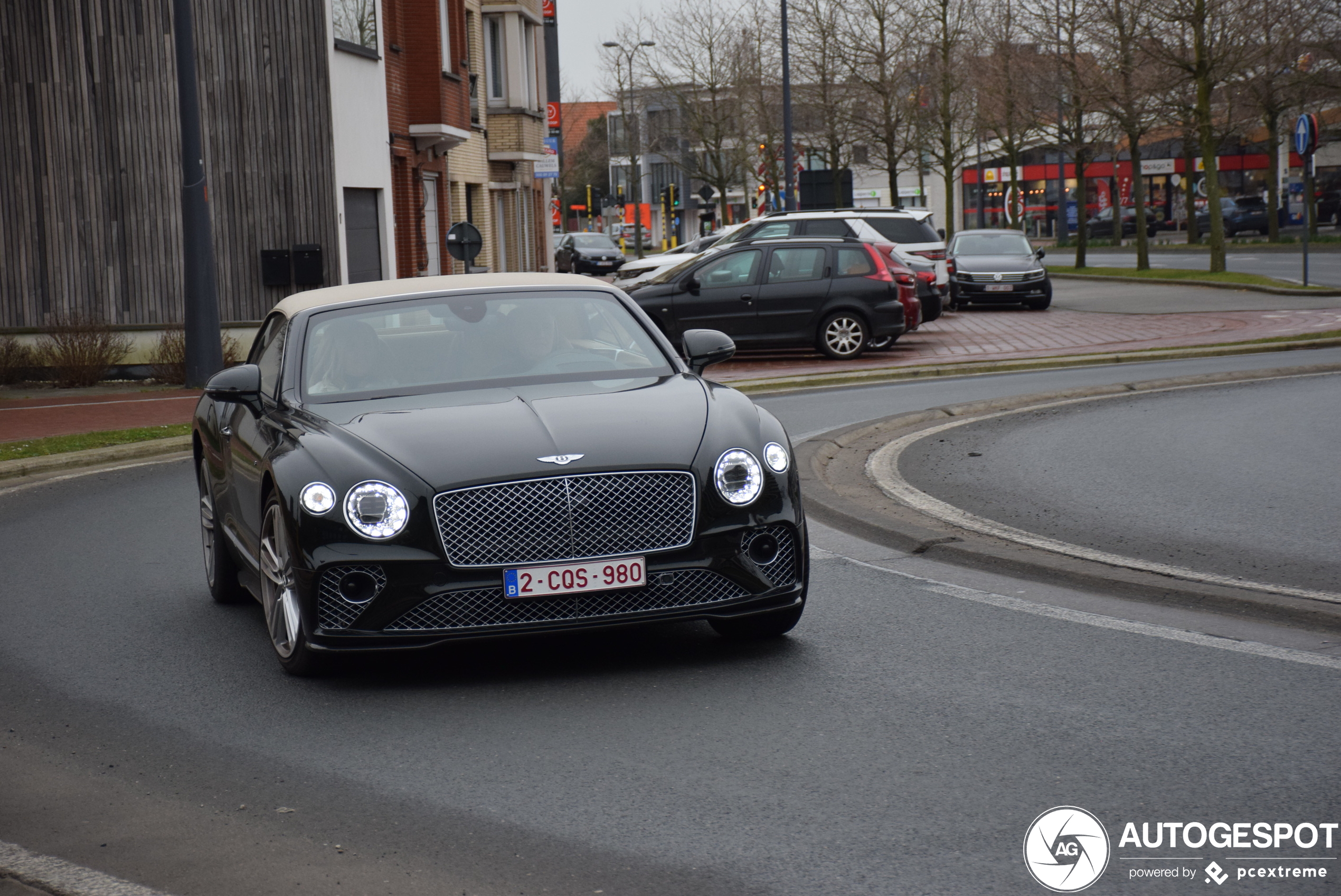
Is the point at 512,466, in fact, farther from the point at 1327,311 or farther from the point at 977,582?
the point at 1327,311

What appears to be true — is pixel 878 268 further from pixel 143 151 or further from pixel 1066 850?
pixel 1066 850

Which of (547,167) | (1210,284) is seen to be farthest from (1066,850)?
(547,167)

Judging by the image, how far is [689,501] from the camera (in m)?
5.66

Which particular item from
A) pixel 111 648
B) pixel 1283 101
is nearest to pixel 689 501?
pixel 111 648

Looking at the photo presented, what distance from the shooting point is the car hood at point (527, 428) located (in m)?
5.54

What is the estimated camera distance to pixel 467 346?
6.76m

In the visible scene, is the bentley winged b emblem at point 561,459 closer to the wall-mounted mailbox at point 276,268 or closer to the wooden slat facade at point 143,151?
the wooden slat facade at point 143,151

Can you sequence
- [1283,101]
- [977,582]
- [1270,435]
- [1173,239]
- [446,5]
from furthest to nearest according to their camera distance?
[1173,239], [1283,101], [446,5], [1270,435], [977,582]

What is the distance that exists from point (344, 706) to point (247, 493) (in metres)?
1.31

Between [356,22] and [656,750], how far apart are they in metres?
21.9

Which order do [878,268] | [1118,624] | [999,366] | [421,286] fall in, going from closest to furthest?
1. [1118,624]
2. [421,286]
3. [999,366]
4. [878,268]

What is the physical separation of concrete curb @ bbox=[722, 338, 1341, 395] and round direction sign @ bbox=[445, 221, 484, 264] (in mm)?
7887

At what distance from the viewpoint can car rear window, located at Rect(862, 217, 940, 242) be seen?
29.3 meters

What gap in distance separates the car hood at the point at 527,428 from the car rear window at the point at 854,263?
15.4m
